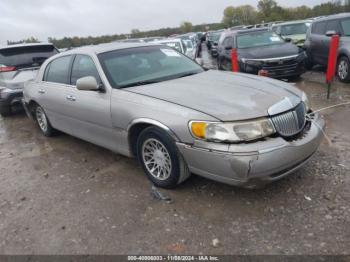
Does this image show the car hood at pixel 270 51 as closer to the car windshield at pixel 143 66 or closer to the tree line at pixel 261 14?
the car windshield at pixel 143 66

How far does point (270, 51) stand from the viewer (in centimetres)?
911

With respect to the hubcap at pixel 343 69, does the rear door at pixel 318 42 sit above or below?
above

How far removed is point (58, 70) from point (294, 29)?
12.0m

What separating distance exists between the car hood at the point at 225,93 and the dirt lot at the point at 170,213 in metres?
0.95

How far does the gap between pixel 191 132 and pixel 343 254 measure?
160 cm

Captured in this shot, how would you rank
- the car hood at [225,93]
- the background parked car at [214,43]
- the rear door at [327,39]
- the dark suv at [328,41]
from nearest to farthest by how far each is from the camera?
the car hood at [225,93], the dark suv at [328,41], the rear door at [327,39], the background parked car at [214,43]

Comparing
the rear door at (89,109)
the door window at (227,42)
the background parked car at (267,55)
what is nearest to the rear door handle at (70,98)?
the rear door at (89,109)

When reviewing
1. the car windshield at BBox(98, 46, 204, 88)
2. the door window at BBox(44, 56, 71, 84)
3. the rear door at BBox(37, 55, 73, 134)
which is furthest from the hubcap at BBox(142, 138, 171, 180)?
the door window at BBox(44, 56, 71, 84)

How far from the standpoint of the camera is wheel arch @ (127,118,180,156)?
332cm

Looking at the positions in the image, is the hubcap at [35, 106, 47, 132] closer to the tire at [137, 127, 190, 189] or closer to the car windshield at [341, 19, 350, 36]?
the tire at [137, 127, 190, 189]

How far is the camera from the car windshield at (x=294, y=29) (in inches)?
560

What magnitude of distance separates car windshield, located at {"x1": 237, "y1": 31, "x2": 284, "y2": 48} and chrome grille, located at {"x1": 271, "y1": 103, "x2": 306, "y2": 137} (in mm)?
6908

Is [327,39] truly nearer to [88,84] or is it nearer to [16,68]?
[88,84]

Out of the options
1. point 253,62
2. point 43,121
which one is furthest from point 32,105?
point 253,62
